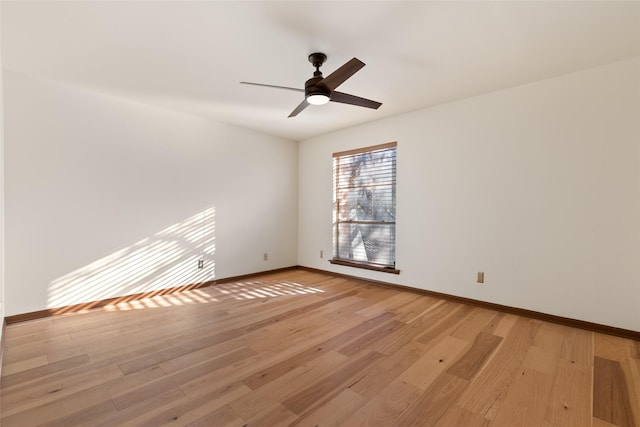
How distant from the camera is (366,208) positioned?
437 centimetres

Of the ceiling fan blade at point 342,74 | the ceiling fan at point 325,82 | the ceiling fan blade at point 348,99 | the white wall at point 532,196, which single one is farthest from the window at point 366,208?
the ceiling fan blade at point 342,74

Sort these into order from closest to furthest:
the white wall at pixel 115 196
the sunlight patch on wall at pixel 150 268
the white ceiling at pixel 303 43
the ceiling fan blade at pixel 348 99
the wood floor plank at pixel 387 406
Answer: the wood floor plank at pixel 387 406, the white ceiling at pixel 303 43, the ceiling fan blade at pixel 348 99, the white wall at pixel 115 196, the sunlight patch on wall at pixel 150 268

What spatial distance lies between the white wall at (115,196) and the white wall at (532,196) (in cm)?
244

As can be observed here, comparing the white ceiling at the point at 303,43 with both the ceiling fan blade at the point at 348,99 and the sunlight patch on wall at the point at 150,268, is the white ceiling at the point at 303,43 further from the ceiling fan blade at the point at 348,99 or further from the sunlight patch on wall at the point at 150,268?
the sunlight patch on wall at the point at 150,268

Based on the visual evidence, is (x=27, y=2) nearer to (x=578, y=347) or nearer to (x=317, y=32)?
(x=317, y=32)

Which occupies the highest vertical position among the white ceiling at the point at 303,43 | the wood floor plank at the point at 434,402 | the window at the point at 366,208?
the white ceiling at the point at 303,43

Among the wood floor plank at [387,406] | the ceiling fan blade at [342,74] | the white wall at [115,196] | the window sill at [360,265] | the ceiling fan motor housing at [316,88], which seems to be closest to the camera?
the wood floor plank at [387,406]

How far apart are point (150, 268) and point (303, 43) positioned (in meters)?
3.15

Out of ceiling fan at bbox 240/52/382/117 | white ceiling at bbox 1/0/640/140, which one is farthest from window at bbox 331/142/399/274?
ceiling fan at bbox 240/52/382/117

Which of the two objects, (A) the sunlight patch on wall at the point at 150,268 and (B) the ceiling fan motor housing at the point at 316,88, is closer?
(B) the ceiling fan motor housing at the point at 316,88

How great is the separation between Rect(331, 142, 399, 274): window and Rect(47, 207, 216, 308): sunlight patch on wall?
2.05 metres

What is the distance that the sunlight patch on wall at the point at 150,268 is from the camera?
303 centimetres

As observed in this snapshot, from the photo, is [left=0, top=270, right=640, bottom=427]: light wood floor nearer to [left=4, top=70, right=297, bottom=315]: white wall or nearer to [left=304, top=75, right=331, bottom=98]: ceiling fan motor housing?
[left=4, top=70, right=297, bottom=315]: white wall

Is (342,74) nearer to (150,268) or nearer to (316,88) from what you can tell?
(316,88)
